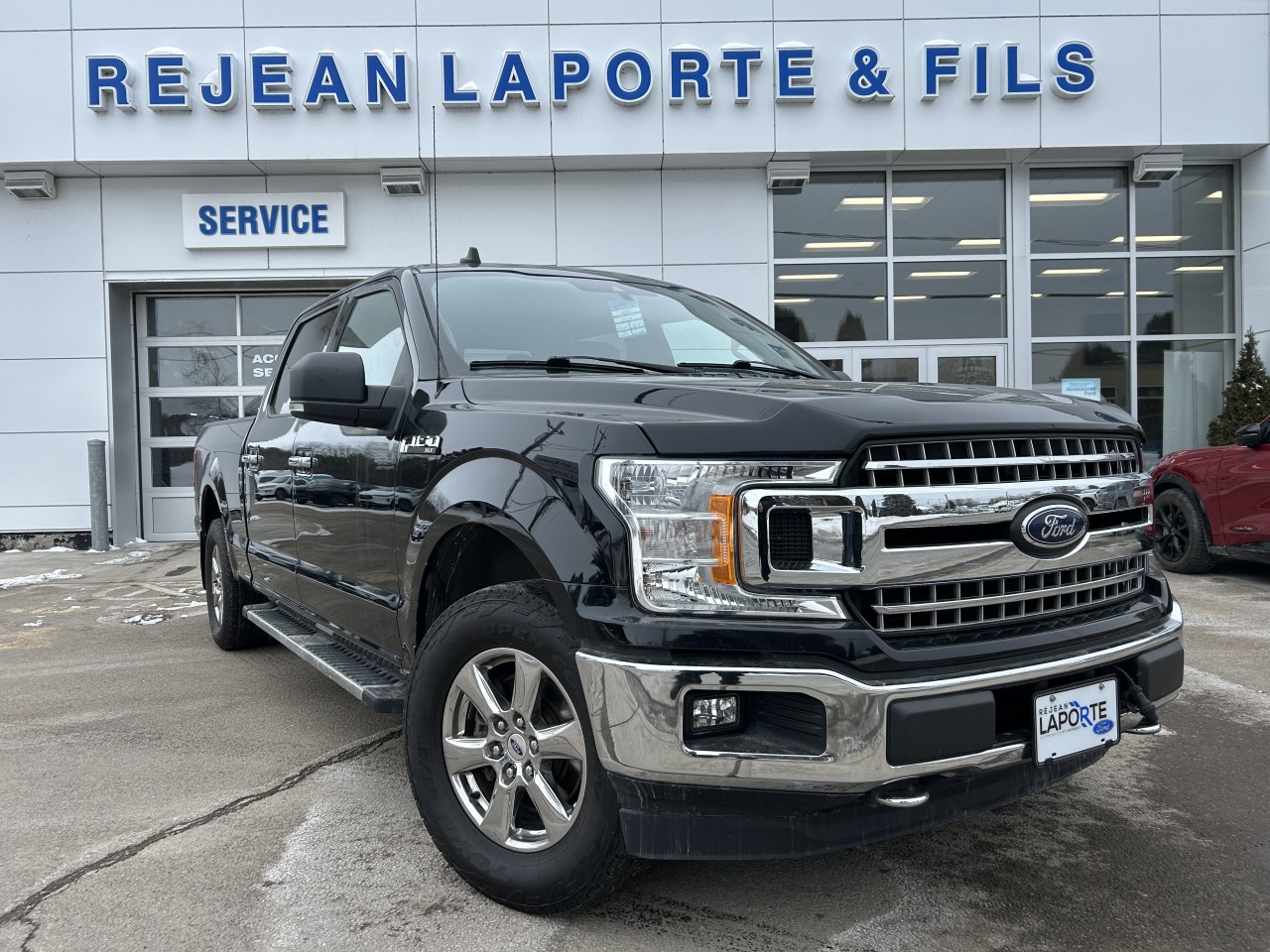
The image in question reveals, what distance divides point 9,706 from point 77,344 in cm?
780

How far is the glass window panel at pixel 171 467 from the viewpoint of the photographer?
37.2 feet

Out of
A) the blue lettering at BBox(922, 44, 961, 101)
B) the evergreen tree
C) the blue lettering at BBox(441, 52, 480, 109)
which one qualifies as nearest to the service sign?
the blue lettering at BBox(441, 52, 480, 109)

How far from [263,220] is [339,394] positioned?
9.00 meters

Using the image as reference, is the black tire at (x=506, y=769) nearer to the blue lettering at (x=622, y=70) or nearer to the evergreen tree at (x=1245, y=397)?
the blue lettering at (x=622, y=70)

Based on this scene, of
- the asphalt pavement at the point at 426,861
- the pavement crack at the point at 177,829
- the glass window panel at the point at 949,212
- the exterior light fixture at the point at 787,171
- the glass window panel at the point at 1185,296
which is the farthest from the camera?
the glass window panel at the point at 1185,296

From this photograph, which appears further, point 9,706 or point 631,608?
point 9,706

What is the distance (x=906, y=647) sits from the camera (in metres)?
1.97

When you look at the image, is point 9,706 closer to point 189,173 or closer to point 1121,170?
point 189,173

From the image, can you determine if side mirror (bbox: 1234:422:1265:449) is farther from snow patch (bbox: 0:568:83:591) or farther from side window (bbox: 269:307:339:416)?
snow patch (bbox: 0:568:83:591)

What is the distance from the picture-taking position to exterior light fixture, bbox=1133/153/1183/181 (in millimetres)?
10703

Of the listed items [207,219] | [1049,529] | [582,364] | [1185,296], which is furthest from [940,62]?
[1049,529]

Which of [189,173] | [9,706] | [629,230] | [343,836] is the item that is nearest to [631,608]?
[343,836]

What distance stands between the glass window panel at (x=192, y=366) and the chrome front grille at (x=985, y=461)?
1089cm

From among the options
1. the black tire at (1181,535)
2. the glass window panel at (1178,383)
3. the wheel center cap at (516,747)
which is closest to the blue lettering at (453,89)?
the black tire at (1181,535)
